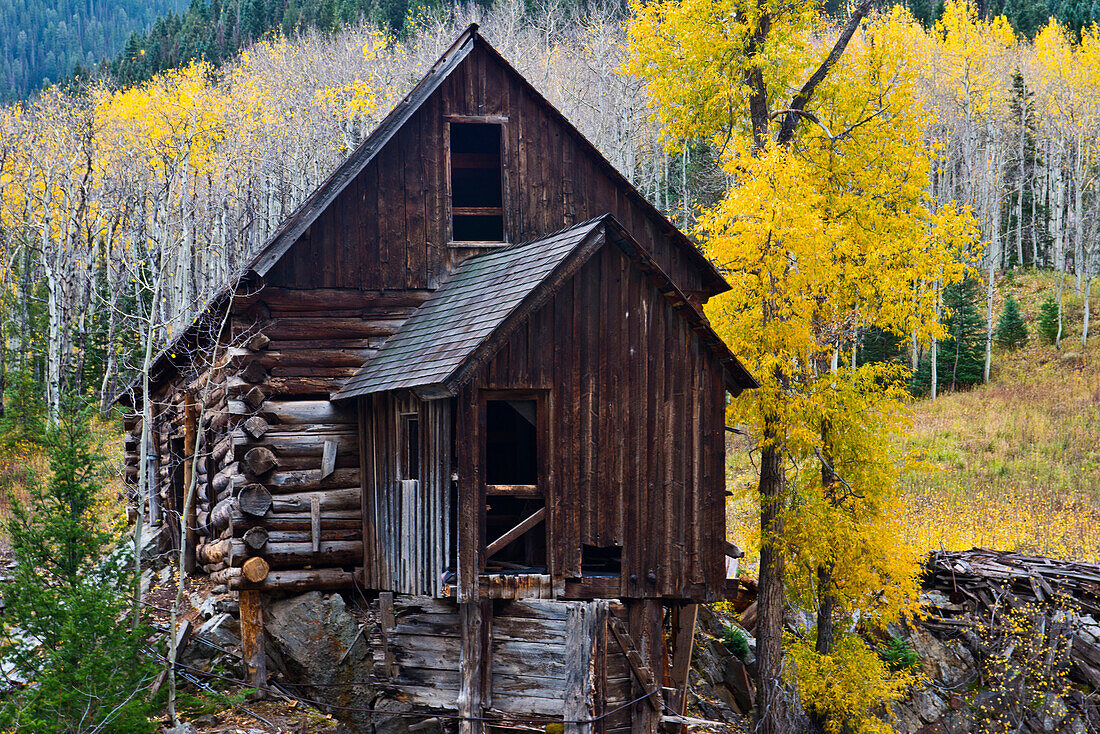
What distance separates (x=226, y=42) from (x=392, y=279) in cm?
6167

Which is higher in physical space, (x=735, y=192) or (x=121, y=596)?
(x=735, y=192)

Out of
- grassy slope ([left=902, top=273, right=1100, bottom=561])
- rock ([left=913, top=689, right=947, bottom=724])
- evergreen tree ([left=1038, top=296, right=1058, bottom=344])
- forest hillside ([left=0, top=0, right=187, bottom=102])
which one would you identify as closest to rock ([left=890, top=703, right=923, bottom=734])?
rock ([left=913, top=689, right=947, bottom=724])

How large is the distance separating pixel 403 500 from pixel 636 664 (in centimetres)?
361

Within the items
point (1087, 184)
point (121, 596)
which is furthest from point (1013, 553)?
point (1087, 184)

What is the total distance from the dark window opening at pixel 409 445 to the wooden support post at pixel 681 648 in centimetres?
398

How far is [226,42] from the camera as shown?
68.2 metres

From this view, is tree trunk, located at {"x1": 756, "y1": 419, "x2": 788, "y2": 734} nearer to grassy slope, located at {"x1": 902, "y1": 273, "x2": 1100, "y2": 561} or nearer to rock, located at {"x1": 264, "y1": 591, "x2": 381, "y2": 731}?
grassy slope, located at {"x1": 902, "y1": 273, "x2": 1100, "y2": 561}

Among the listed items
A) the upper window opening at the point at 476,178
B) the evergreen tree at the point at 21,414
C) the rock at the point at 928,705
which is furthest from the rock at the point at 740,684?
the evergreen tree at the point at 21,414

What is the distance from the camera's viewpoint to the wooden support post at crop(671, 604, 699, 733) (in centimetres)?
1270

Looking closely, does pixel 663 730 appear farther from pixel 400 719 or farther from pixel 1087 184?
pixel 1087 184

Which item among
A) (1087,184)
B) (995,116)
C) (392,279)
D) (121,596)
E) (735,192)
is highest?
(995,116)

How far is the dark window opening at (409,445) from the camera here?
12438mm

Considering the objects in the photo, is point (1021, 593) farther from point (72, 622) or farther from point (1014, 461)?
point (72, 622)

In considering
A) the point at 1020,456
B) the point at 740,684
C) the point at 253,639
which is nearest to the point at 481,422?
the point at 253,639
